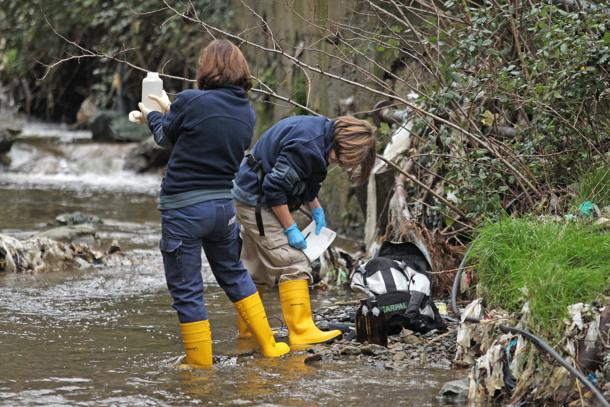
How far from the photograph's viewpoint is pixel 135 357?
5797 millimetres

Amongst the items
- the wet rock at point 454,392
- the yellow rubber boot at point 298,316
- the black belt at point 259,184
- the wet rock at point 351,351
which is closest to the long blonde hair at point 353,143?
the black belt at point 259,184

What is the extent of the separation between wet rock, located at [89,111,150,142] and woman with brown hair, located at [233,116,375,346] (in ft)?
40.7

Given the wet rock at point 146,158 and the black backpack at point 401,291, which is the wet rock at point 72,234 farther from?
the wet rock at point 146,158

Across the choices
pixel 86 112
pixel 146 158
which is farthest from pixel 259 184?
pixel 86 112

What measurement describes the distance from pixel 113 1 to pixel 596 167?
1472 cm

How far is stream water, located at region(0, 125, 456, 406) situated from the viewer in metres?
4.86

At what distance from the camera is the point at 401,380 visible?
5.16 m

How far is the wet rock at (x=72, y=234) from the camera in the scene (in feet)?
33.4

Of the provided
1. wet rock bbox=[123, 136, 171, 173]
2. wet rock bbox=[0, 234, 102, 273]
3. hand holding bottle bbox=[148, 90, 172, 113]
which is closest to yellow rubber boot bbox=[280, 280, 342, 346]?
hand holding bottle bbox=[148, 90, 172, 113]

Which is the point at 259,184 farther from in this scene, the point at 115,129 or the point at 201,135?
the point at 115,129

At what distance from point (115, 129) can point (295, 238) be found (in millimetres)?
12902

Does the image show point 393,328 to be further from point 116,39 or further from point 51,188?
point 116,39

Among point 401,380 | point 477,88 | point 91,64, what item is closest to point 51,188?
point 91,64

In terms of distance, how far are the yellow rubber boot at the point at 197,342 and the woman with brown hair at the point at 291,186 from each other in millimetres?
800
